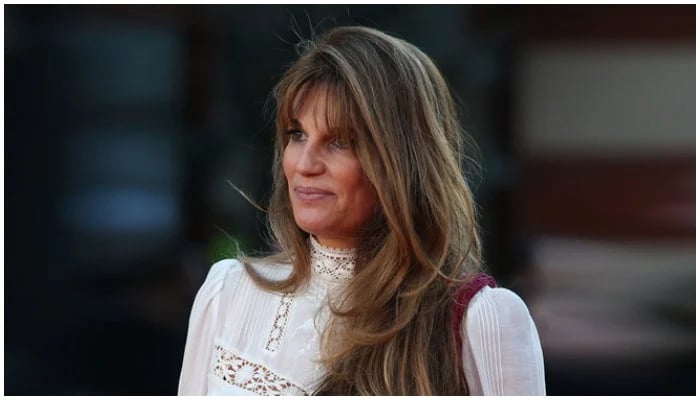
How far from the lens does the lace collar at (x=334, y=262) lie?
2127 millimetres

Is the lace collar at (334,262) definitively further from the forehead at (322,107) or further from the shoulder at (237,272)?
the forehead at (322,107)

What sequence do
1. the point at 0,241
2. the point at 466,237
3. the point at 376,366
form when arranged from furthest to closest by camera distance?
the point at 0,241 → the point at 466,237 → the point at 376,366

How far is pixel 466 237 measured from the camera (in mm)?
2113

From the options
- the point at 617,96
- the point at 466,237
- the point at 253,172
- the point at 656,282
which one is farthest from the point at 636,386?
the point at 466,237

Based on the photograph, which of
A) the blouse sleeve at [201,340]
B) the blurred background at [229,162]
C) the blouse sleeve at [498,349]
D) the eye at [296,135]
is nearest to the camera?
the blouse sleeve at [498,349]

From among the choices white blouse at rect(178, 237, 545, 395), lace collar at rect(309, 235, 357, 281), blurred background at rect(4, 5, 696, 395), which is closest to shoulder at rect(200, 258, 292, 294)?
white blouse at rect(178, 237, 545, 395)

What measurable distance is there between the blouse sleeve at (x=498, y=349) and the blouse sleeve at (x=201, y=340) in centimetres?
62

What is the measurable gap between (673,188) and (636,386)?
108 centimetres

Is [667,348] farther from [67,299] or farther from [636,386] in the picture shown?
[67,299]

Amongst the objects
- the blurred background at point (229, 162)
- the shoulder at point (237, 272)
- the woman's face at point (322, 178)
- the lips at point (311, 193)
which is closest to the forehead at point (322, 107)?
the woman's face at point (322, 178)

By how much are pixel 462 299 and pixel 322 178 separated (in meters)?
0.39

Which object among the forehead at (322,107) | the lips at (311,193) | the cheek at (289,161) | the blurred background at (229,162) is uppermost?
the forehead at (322,107)

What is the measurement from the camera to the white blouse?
1.94 m

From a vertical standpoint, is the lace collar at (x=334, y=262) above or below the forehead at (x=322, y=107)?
below
